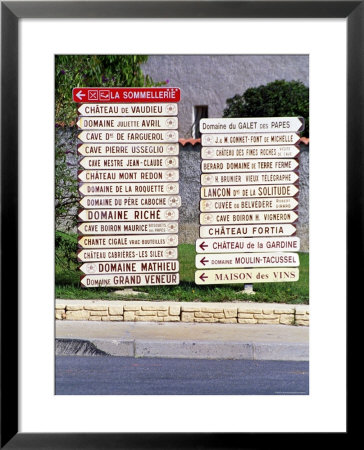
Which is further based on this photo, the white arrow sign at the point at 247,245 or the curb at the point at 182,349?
the curb at the point at 182,349

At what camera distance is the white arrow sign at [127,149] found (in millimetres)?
3740

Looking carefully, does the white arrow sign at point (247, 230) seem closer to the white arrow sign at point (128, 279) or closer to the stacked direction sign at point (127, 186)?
the stacked direction sign at point (127, 186)

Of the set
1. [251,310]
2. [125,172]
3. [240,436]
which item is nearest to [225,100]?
[251,310]

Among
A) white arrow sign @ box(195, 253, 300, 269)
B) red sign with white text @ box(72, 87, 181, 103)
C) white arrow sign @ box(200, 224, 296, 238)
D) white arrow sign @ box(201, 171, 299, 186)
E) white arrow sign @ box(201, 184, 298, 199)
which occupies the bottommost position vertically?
white arrow sign @ box(195, 253, 300, 269)

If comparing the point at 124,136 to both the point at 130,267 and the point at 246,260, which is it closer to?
the point at 130,267

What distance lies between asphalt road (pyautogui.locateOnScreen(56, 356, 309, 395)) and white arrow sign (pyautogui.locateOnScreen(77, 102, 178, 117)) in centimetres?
142

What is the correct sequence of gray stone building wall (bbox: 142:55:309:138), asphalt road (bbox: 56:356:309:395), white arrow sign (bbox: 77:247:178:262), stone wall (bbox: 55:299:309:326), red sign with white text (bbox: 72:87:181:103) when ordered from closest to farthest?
1. asphalt road (bbox: 56:356:309:395)
2. red sign with white text (bbox: 72:87:181:103)
3. white arrow sign (bbox: 77:247:178:262)
4. stone wall (bbox: 55:299:309:326)
5. gray stone building wall (bbox: 142:55:309:138)

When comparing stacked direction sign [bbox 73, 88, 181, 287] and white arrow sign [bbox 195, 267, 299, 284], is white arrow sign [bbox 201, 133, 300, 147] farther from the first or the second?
white arrow sign [bbox 195, 267, 299, 284]

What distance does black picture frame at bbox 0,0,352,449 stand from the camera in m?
3.00

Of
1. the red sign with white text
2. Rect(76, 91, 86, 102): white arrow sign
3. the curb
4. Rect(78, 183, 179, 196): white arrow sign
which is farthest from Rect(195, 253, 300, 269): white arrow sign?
Rect(76, 91, 86, 102): white arrow sign

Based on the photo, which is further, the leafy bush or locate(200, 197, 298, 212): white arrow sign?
the leafy bush

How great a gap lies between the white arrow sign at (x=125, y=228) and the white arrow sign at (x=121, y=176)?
0.79 feet

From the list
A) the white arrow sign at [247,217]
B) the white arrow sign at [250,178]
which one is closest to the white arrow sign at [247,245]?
the white arrow sign at [247,217]
